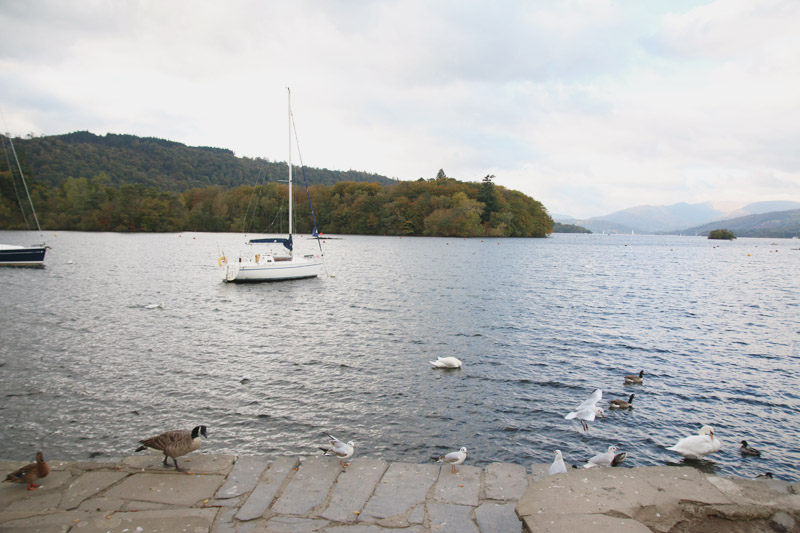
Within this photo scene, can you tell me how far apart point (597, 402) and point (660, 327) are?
41.9ft

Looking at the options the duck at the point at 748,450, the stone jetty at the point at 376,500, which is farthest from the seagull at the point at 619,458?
the duck at the point at 748,450

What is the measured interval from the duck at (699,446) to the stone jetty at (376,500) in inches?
118

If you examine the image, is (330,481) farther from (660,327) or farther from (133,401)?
(660,327)

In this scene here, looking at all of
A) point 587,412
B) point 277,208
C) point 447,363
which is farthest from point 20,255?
point 277,208

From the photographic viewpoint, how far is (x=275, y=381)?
41.2 ft

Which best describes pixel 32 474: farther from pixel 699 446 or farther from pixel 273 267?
pixel 273 267

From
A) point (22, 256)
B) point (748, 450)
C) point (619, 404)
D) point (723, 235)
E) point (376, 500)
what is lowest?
point (748, 450)

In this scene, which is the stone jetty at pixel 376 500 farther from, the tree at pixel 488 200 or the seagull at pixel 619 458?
the tree at pixel 488 200

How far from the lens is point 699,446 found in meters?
8.73

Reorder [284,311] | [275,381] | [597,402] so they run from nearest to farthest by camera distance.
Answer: [597,402], [275,381], [284,311]

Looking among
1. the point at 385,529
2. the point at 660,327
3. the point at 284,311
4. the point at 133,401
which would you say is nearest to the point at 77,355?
the point at 133,401

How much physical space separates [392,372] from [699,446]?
7.77 m

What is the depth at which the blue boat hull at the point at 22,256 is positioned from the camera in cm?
3734

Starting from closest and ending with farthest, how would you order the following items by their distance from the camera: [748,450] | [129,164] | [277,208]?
[748,450] < [277,208] < [129,164]
